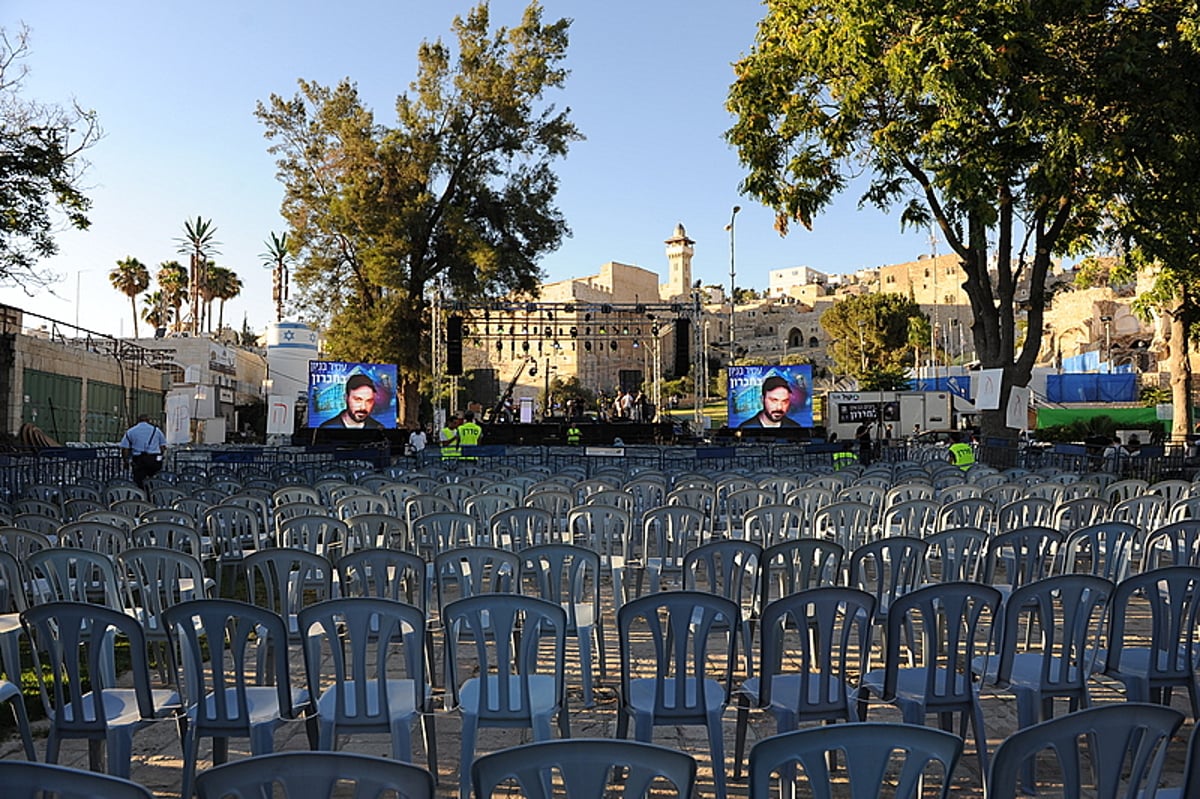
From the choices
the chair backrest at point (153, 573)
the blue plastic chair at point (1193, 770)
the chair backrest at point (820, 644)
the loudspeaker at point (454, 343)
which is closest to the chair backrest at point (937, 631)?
the chair backrest at point (820, 644)

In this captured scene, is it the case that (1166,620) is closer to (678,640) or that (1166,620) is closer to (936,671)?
(936,671)

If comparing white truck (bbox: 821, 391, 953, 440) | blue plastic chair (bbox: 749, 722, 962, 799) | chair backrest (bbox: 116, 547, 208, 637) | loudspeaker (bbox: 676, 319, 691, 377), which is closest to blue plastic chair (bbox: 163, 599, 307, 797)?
chair backrest (bbox: 116, 547, 208, 637)

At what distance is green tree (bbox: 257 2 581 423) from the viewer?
3002 centimetres

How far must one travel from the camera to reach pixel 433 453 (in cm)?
1825

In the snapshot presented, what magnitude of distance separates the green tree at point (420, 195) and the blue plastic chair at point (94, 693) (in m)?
26.4

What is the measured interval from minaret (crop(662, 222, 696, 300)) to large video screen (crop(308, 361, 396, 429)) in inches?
3982

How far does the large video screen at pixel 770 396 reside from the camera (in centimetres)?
2744

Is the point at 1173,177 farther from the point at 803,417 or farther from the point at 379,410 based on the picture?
the point at 379,410

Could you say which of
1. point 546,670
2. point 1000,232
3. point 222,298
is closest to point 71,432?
point 1000,232

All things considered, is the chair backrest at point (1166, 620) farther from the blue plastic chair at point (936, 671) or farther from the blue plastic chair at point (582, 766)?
the blue plastic chair at point (582, 766)

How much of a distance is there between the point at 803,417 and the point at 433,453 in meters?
12.7

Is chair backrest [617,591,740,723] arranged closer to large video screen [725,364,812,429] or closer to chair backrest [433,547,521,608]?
chair backrest [433,547,521,608]

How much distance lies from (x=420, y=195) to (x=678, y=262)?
99.5 metres

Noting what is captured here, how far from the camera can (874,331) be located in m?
70.7
